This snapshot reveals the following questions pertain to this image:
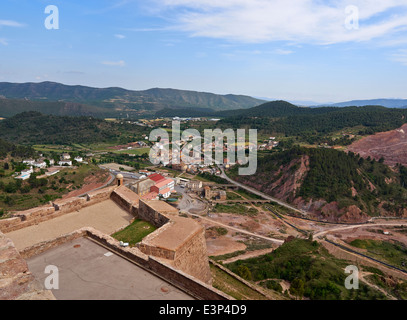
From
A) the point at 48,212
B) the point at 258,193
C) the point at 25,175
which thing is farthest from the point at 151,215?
the point at 258,193

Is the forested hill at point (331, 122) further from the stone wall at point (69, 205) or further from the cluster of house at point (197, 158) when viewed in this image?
the stone wall at point (69, 205)

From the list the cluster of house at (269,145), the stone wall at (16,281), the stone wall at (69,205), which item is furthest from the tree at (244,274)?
the cluster of house at (269,145)

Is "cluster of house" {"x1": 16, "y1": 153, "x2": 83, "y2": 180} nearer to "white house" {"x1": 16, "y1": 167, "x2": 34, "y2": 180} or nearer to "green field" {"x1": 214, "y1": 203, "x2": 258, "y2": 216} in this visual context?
"white house" {"x1": 16, "y1": 167, "x2": 34, "y2": 180}

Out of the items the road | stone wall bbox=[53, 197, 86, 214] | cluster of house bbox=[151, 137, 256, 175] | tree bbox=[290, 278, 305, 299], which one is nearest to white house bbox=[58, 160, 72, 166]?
cluster of house bbox=[151, 137, 256, 175]

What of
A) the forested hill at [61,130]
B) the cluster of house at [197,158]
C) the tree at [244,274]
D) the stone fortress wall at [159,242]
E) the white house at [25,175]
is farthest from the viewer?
the forested hill at [61,130]
